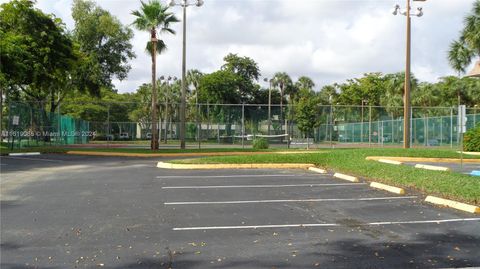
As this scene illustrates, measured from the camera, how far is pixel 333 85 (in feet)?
282

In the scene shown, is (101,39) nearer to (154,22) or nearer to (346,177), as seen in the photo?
(154,22)

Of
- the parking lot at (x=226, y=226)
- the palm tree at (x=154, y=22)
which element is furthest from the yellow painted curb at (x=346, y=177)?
the palm tree at (x=154, y=22)

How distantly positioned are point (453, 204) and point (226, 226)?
15.3ft

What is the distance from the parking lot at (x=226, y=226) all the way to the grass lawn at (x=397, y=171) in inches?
29.8

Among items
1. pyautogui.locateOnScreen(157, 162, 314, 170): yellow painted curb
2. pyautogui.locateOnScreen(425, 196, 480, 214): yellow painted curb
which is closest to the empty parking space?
pyautogui.locateOnScreen(425, 196, 480, 214): yellow painted curb

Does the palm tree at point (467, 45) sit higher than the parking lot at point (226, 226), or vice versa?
the palm tree at point (467, 45)

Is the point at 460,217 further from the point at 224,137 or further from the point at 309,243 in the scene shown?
the point at 224,137

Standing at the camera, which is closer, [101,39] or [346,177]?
[346,177]

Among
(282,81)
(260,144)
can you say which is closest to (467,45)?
(260,144)

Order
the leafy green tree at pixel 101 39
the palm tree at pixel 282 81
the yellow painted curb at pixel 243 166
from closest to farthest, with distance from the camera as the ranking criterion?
1. the yellow painted curb at pixel 243 166
2. the leafy green tree at pixel 101 39
3. the palm tree at pixel 282 81

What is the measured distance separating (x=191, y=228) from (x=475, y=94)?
1753 inches

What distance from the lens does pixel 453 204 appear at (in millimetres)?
10055

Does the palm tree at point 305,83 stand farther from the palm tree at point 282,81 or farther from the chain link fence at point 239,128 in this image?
the chain link fence at point 239,128

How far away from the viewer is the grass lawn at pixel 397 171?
1119 cm
